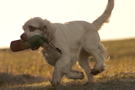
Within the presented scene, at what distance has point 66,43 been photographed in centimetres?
780

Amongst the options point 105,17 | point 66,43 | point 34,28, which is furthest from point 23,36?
point 105,17

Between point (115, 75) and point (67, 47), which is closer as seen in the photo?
point (67, 47)

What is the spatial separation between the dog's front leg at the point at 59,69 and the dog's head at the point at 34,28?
73 centimetres

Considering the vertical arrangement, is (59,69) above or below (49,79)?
above

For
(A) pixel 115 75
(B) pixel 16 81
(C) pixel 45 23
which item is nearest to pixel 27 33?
(C) pixel 45 23

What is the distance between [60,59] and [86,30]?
1405 millimetres

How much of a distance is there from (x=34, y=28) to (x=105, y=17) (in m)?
2.51

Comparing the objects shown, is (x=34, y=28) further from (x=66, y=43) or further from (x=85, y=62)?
(x=85, y=62)

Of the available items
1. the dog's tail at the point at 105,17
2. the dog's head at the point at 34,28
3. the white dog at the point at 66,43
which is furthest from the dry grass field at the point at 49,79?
the dog's head at the point at 34,28

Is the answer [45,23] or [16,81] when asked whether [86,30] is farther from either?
[16,81]

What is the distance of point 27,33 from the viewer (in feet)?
24.6

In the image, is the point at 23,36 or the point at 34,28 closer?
the point at 23,36

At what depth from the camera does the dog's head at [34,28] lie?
752 cm

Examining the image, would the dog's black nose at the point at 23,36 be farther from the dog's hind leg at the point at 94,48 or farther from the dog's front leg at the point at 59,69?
the dog's hind leg at the point at 94,48
